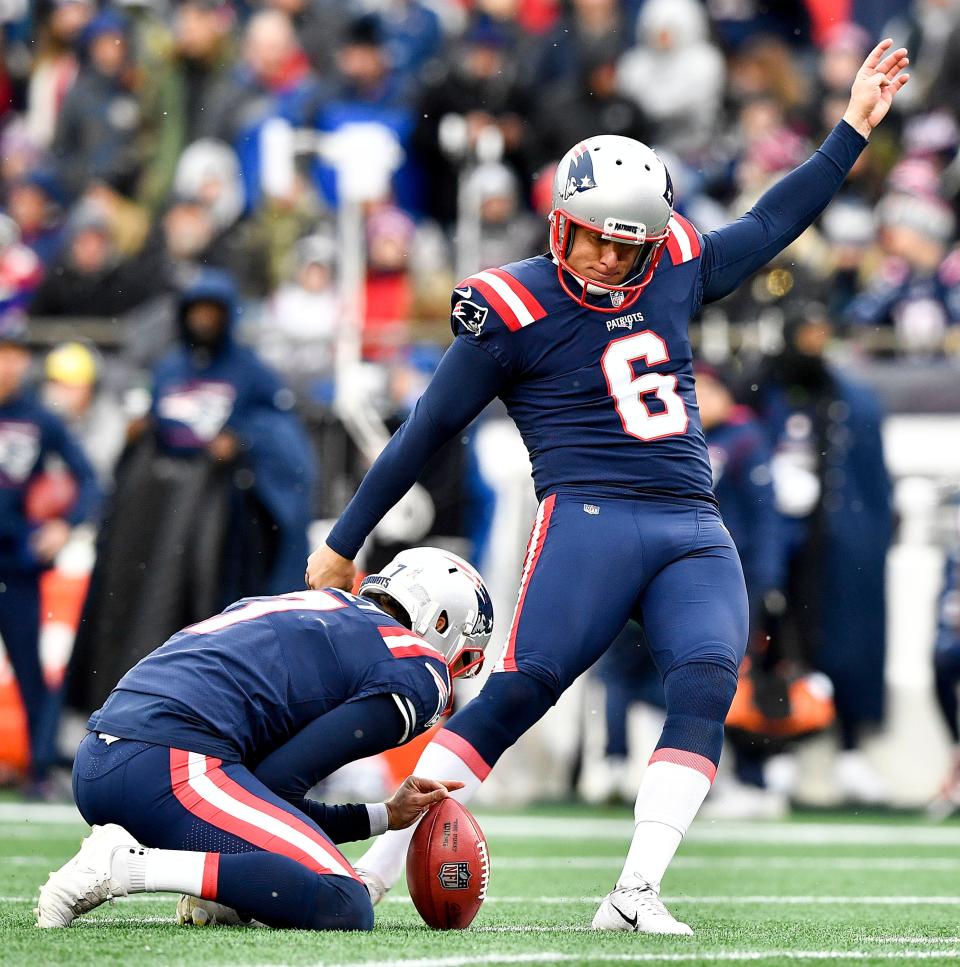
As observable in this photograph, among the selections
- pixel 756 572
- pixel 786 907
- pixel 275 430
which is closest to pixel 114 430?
pixel 275 430

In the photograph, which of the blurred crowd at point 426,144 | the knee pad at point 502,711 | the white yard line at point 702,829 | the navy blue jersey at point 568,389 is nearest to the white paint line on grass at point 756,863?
the white yard line at point 702,829

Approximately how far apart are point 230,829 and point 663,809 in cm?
95

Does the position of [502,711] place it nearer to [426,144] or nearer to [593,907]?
[593,907]

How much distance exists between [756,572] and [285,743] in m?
5.49

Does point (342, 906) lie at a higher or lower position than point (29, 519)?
lower

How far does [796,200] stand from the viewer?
509 cm

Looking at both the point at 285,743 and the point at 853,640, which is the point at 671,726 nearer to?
the point at 285,743

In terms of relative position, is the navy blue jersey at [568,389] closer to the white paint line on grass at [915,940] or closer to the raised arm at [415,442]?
the raised arm at [415,442]

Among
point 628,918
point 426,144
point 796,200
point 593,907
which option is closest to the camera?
point 628,918

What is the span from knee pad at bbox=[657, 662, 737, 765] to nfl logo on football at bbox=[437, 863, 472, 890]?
1.71 ft

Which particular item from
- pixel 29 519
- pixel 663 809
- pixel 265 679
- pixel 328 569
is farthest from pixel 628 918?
pixel 29 519

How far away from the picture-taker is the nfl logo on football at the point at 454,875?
177 inches

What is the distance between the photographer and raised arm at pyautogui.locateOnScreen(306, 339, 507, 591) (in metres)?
4.76

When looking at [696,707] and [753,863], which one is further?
[753,863]
